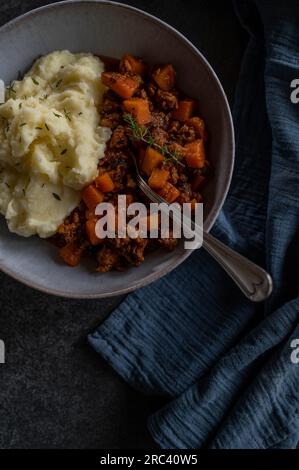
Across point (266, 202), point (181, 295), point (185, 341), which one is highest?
point (266, 202)

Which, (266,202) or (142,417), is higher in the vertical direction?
(266,202)

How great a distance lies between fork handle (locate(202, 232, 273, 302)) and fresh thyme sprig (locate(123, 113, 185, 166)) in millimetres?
485

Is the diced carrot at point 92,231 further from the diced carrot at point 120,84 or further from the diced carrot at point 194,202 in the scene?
the diced carrot at point 120,84

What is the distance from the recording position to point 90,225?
3.02m

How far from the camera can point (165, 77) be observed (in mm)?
3186

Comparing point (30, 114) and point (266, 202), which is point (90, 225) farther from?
point (266, 202)

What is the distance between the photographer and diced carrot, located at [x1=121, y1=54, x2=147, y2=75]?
3.18 meters

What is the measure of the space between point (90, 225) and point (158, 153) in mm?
539

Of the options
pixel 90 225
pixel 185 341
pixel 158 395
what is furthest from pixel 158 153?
pixel 158 395

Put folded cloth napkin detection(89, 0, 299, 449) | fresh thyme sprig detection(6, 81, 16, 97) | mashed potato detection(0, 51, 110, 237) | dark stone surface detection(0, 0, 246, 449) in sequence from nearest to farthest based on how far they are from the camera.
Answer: mashed potato detection(0, 51, 110, 237), fresh thyme sprig detection(6, 81, 16, 97), folded cloth napkin detection(89, 0, 299, 449), dark stone surface detection(0, 0, 246, 449)

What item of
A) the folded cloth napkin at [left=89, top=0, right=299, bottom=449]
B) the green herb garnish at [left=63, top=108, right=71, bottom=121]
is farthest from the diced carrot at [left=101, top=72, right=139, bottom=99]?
the folded cloth napkin at [left=89, top=0, right=299, bottom=449]

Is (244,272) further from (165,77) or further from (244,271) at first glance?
(165,77)

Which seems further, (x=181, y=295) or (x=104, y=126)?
(x=181, y=295)

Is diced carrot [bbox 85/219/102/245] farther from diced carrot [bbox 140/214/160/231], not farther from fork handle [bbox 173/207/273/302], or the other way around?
fork handle [bbox 173/207/273/302]
